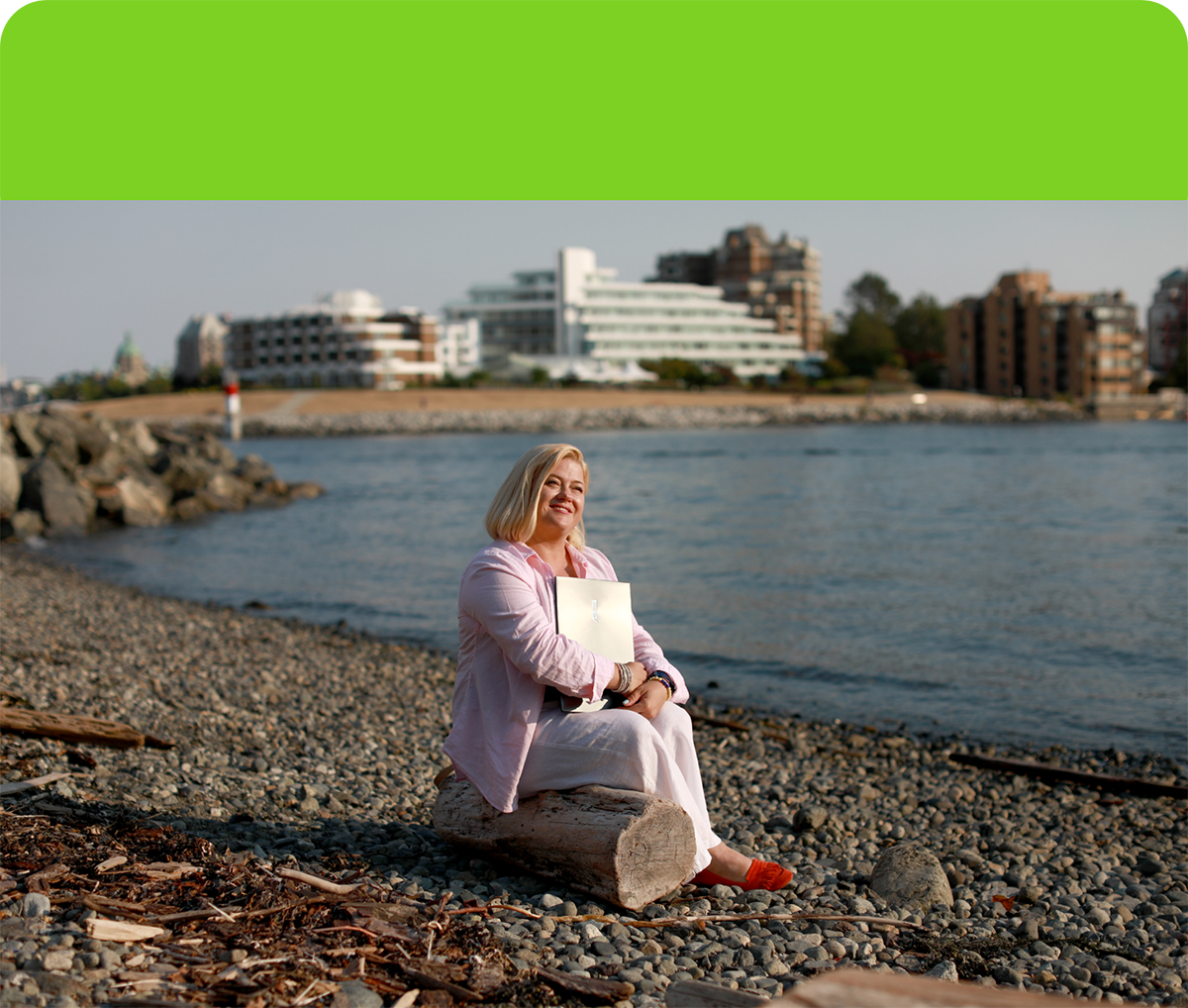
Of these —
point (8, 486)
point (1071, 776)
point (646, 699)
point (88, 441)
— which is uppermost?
point (88, 441)

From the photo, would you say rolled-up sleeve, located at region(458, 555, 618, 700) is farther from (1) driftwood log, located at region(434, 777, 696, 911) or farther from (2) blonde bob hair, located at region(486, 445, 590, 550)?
(1) driftwood log, located at region(434, 777, 696, 911)

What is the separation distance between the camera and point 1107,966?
160 inches

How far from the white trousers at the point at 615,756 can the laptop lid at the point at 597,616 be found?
0.25 meters

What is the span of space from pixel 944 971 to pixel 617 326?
435 feet

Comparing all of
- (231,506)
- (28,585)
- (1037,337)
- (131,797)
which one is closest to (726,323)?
(1037,337)

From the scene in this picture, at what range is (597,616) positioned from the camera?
165 inches

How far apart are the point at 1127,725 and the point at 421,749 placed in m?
5.83

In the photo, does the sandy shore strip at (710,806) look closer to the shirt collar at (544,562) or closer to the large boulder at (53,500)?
the shirt collar at (544,562)

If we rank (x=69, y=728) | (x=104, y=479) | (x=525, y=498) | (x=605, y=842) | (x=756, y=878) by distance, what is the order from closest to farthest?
(x=605, y=842)
(x=525, y=498)
(x=756, y=878)
(x=69, y=728)
(x=104, y=479)

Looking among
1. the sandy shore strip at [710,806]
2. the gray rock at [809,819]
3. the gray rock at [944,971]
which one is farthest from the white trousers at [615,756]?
the gray rock at [809,819]

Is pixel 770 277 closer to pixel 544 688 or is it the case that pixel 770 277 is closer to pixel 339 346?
pixel 339 346

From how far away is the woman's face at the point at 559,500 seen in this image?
4.20 metres

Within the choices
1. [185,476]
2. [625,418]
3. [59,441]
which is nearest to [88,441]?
[59,441]

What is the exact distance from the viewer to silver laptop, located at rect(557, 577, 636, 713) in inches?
161
